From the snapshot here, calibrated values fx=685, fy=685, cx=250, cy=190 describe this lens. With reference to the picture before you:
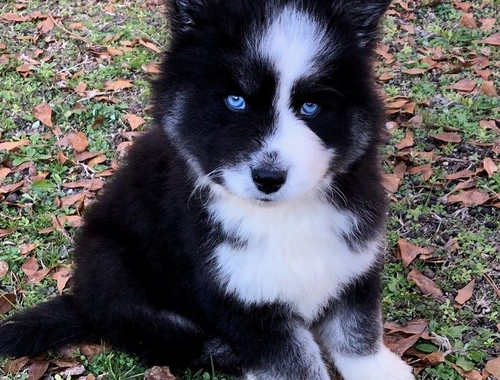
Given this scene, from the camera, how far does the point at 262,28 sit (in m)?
2.49

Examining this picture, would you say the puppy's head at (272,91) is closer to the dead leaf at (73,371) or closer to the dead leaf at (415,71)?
the dead leaf at (73,371)

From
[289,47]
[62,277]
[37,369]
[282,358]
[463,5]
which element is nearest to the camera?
[289,47]

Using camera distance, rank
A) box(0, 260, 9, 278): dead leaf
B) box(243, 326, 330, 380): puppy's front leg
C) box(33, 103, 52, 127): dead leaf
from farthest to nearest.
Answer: box(33, 103, 52, 127): dead leaf
box(0, 260, 9, 278): dead leaf
box(243, 326, 330, 380): puppy's front leg

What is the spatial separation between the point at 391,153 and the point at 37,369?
262 cm

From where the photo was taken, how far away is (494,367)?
11.0ft

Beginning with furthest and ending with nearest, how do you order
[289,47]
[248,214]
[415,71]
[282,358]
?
[415,71] < [282,358] < [248,214] < [289,47]

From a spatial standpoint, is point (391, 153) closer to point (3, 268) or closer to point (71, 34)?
point (3, 268)

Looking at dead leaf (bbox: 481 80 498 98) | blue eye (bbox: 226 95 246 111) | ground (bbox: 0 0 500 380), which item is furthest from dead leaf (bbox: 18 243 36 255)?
dead leaf (bbox: 481 80 498 98)

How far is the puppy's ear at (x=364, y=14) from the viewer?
2.70m

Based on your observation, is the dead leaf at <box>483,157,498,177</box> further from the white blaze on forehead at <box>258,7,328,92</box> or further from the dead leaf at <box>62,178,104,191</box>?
the dead leaf at <box>62,178,104,191</box>

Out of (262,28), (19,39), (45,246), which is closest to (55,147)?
(45,246)

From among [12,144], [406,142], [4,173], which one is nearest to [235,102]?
[406,142]

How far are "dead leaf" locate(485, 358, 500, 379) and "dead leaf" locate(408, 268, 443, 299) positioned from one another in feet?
1.57

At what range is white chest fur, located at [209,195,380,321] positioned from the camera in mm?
2889
